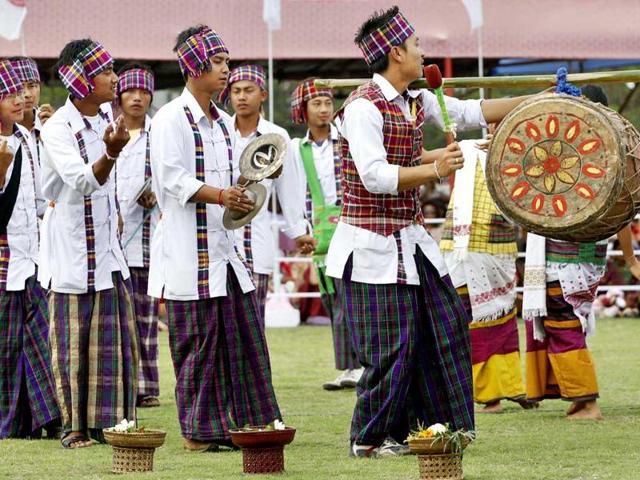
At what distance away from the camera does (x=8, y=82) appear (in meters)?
7.14

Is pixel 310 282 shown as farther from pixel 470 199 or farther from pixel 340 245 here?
pixel 340 245

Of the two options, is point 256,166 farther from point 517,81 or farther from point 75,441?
point 75,441

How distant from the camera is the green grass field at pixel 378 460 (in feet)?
19.2

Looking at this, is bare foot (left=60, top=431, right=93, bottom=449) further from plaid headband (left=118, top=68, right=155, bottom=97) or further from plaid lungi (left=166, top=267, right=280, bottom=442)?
plaid headband (left=118, top=68, right=155, bottom=97)

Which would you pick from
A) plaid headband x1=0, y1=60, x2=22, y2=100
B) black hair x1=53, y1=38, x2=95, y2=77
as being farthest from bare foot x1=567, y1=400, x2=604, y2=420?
plaid headband x1=0, y1=60, x2=22, y2=100

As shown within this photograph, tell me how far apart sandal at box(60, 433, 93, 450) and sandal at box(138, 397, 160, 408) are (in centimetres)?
182

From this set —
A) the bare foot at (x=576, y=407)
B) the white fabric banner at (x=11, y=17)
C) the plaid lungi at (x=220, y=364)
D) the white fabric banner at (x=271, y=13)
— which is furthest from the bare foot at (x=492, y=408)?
the white fabric banner at (x=11, y=17)

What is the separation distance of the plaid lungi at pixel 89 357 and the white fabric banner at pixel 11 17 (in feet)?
19.7

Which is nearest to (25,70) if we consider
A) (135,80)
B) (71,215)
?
(71,215)

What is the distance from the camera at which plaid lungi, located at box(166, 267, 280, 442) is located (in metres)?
6.68

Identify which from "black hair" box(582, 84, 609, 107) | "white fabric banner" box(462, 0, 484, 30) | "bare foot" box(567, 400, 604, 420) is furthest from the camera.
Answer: "white fabric banner" box(462, 0, 484, 30)

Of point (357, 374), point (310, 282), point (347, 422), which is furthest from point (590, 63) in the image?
point (347, 422)

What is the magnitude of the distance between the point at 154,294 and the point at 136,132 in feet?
8.01

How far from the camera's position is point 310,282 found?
1557 cm
